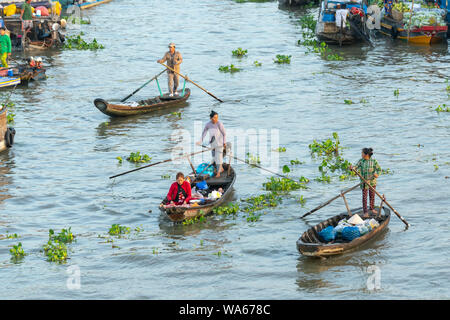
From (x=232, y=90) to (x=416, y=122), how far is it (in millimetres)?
7894

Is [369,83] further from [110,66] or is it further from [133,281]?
[133,281]

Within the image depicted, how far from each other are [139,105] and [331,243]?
40.4 feet

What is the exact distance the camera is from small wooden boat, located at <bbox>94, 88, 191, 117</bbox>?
79.9 ft

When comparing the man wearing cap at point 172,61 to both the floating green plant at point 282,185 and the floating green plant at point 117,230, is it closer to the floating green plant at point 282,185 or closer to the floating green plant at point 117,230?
the floating green plant at point 282,185

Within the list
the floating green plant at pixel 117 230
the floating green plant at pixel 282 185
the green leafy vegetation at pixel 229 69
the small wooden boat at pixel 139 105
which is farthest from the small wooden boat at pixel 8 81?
the floating green plant at pixel 117 230

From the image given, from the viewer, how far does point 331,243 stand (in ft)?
47.5

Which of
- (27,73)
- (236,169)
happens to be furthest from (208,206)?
(27,73)

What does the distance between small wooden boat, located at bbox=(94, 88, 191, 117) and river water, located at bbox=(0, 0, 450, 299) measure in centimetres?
36

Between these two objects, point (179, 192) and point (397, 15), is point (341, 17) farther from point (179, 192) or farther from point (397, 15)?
point (179, 192)

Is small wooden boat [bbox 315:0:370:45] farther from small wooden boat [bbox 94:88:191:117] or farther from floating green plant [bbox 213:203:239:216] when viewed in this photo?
floating green plant [bbox 213:203:239:216]

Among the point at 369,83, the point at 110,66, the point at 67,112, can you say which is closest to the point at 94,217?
the point at 67,112

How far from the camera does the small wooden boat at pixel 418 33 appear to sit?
34562mm

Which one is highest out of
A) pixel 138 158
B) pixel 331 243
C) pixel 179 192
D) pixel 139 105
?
pixel 139 105

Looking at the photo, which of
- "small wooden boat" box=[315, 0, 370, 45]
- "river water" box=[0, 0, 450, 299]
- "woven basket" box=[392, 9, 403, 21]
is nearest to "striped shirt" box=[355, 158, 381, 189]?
"river water" box=[0, 0, 450, 299]
